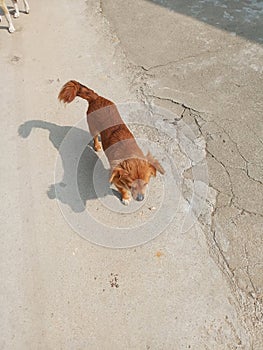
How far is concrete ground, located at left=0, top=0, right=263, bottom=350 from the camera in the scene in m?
3.17

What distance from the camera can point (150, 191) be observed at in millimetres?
3920

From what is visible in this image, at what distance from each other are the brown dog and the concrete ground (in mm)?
555

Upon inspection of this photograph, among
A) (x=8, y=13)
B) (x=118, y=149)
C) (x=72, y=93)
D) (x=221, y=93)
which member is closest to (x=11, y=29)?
(x=8, y=13)

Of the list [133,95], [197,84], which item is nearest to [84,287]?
[133,95]

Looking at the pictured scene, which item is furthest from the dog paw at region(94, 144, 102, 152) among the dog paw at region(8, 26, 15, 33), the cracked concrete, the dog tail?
the dog paw at region(8, 26, 15, 33)

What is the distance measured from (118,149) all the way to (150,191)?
2.42 ft

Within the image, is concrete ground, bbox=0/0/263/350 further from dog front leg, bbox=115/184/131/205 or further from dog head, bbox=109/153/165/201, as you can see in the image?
dog head, bbox=109/153/165/201

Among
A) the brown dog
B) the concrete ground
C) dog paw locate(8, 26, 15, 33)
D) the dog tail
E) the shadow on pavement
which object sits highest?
the shadow on pavement

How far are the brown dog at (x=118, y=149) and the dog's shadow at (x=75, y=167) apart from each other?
22 centimetres

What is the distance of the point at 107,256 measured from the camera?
3.51 meters

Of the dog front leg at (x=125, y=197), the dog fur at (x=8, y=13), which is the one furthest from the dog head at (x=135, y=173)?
the dog fur at (x=8, y=13)

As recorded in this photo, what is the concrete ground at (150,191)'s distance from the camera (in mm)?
3166

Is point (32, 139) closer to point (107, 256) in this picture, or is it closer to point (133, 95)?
point (133, 95)

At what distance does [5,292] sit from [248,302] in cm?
225
